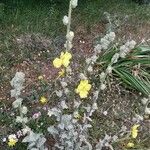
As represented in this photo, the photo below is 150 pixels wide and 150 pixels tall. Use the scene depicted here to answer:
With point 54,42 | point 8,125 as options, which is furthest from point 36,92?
point 54,42

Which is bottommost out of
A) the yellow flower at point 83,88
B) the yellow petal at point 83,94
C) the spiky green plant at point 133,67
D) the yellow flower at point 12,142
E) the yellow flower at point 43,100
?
the yellow petal at point 83,94

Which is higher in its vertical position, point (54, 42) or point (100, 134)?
point (54, 42)

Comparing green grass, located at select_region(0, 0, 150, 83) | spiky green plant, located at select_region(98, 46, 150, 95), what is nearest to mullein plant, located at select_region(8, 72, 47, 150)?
green grass, located at select_region(0, 0, 150, 83)

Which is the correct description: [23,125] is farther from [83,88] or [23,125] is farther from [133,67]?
[133,67]

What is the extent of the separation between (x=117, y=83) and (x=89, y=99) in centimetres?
42

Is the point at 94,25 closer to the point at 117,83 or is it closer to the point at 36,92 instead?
the point at 117,83

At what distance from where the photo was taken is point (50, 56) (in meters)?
5.71

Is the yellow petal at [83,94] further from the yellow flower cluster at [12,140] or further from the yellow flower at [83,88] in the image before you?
the yellow flower cluster at [12,140]

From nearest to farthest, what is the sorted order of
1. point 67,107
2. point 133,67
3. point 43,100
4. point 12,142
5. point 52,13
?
1. point 67,107
2. point 12,142
3. point 43,100
4. point 133,67
5. point 52,13

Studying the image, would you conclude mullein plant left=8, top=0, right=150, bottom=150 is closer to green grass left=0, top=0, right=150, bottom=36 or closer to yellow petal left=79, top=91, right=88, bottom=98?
yellow petal left=79, top=91, right=88, bottom=98

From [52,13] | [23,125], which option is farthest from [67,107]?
[52,13]

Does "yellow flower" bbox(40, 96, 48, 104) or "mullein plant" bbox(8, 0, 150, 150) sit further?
"yellow flower" bbox(40, 96, 48, 104)

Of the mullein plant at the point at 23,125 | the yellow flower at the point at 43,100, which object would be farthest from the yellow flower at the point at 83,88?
the yellow flower at the point at 43,100

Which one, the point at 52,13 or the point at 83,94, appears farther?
the point at 52,13
